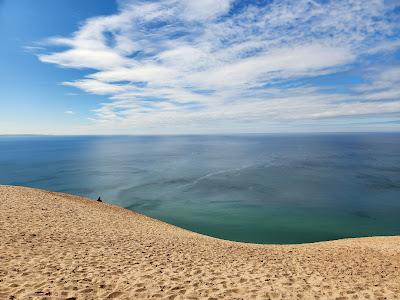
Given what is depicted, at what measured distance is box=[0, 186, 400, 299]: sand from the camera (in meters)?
8.84

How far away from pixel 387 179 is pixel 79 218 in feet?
265

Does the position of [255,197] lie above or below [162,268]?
below

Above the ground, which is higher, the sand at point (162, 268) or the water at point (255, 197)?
the sand at point (162, 268)

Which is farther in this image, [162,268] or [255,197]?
[255,197]

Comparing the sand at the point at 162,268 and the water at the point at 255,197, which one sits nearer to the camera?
the sand at the point at 162,268

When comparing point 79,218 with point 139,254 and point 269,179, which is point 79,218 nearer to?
point 139,254

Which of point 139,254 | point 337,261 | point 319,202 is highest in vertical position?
point 139,254

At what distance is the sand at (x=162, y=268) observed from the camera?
8.84 m

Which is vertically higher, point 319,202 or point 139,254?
point 139,254

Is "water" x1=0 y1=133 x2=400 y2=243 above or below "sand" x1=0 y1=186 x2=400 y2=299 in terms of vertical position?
below

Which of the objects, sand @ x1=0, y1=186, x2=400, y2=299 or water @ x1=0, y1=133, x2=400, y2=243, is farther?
water @ x1=0, y1=133, x2=400, y2=243

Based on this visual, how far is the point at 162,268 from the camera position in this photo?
11.2 metres

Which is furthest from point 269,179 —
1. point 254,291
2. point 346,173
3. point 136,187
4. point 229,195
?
point 254,291

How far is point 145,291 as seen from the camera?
8797 millimetres
